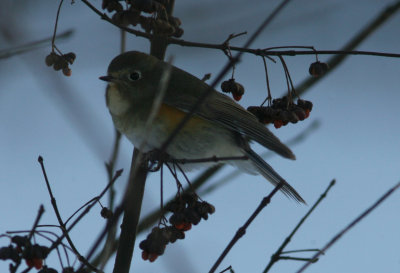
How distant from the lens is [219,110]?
12.0 feet

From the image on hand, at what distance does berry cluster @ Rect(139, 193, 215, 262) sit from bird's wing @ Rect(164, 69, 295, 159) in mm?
815

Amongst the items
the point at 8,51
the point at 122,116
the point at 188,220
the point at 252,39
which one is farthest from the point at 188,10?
the point at 252,39

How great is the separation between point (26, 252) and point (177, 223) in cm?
73

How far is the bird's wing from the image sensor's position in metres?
3.41

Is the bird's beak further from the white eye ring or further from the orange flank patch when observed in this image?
the orange flank patch

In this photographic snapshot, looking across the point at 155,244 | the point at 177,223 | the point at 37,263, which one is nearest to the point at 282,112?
the point at 177,223

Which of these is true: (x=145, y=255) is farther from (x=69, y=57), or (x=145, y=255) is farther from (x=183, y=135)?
(x=183, y=135)

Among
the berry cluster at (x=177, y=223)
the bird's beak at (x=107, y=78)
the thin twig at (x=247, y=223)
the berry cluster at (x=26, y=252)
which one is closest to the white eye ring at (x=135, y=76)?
the bird's beak at (x=107, y=78)

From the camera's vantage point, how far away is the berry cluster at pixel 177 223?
229 cm

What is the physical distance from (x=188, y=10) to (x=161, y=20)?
1231 mm

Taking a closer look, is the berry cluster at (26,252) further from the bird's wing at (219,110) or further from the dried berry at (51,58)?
the bird's wing at (219,110)

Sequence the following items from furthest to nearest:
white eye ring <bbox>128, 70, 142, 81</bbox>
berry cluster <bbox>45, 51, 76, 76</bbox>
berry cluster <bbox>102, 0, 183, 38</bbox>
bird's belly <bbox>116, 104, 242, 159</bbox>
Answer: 1. white eye ring <bbox>128, 70, 142, 81</bbox>
2. bird's belly <bbox>116, 104, 242, 159</bbox>
3. berry cluster <bbox>45, 51, 76, 76</bbox>
4. berry cluster <bbox>102, 0, 183, 38</bbox>

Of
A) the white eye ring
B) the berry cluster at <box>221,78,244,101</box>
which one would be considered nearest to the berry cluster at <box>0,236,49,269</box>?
the berry cluster at <box>221,78,244,101</box>

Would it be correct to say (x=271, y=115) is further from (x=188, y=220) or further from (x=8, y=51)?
(x=8, y=51)
